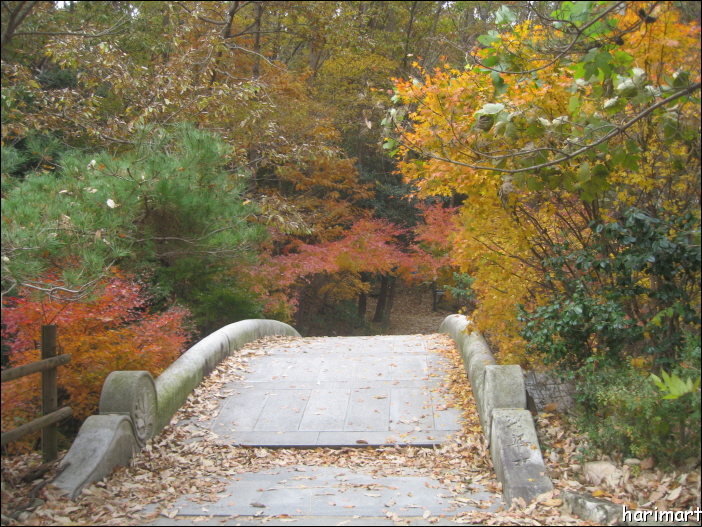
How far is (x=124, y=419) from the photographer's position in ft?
15.6

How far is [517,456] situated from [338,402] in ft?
8.49

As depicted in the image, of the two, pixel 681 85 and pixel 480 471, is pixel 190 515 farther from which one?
pixel 681 85

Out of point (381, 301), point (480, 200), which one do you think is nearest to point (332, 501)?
point (480, 200)

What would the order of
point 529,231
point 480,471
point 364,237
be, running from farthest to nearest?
point 364,237 → point 529,231 → point 480,471

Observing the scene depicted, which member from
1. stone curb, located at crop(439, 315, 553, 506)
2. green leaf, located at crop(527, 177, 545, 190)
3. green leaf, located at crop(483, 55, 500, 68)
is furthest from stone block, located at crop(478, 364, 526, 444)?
green leaf, located at crop(483, 55, 500, 68)

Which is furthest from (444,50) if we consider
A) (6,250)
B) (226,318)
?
(6,250)

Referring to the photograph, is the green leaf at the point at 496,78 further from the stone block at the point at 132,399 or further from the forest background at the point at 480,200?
the stone block at the point at 132,399

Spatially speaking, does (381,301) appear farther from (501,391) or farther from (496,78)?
(496,78)

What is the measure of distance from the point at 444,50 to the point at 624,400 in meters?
12.3

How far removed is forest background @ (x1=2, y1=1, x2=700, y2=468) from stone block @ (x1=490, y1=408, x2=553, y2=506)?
1.53 ft

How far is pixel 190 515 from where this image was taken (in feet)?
12.7

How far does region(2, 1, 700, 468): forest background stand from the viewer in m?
4.01

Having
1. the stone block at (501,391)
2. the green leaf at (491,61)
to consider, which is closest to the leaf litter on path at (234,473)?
the stone block at (501,391)

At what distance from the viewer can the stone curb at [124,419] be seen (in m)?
4.21
